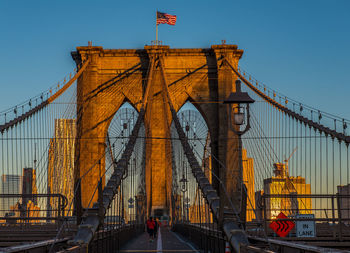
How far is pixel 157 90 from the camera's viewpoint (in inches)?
1791

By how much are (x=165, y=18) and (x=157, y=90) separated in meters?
6.06

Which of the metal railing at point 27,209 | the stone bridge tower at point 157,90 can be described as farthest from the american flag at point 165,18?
the metal railing at point 27,209

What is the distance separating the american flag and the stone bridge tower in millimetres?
2304

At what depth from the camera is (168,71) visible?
4591cm

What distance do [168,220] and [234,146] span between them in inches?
362

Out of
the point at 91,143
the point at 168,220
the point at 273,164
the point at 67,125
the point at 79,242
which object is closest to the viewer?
the point at 79,242

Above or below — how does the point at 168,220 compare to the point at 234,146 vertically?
below

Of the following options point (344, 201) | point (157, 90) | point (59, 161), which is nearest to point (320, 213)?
point (344, 201)

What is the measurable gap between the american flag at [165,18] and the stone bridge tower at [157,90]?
2.30 metres

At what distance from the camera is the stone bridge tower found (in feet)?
145

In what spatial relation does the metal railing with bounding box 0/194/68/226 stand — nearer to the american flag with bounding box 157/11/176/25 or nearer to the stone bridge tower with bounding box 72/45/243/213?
the stone bridge tower with bounding box 72/45/243/213

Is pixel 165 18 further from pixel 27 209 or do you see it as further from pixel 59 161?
pixel 27 209

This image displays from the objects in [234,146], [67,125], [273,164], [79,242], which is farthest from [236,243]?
[234,146]

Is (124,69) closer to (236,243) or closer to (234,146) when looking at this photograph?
(234,146)
